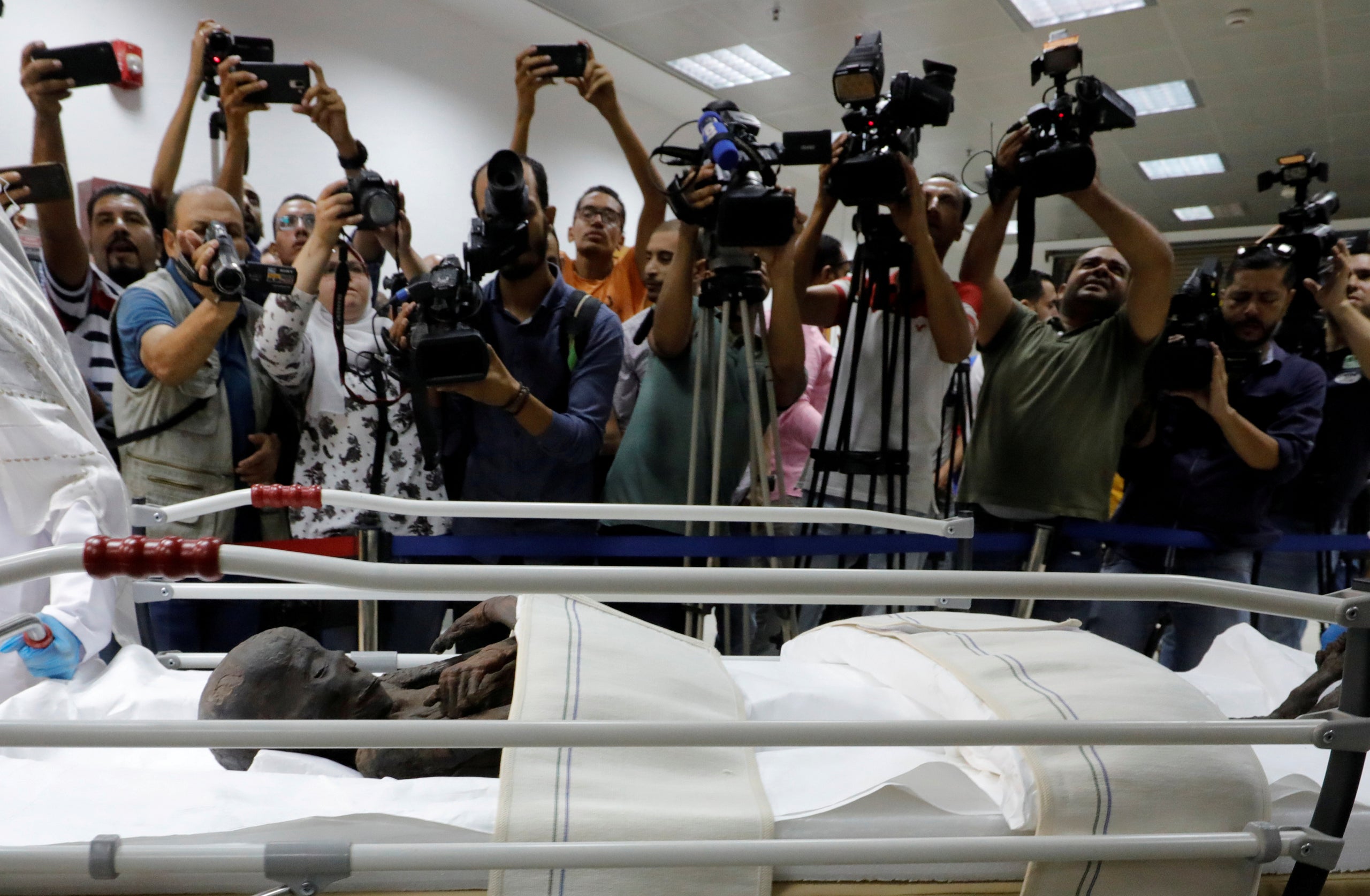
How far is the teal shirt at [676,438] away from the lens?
2189mm

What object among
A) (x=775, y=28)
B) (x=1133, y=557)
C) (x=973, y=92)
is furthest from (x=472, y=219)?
(x=973, y=92)

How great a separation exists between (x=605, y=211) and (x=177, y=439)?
61.2 inches

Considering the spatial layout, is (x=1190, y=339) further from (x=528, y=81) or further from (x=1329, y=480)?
(x=528, y=81)

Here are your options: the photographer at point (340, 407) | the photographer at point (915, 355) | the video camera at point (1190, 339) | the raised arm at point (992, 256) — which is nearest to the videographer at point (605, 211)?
the photographer at point (915, 355)

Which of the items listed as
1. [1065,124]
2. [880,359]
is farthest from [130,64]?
[1065,124]

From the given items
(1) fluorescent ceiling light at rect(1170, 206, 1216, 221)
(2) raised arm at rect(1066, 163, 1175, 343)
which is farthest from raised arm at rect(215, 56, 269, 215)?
(1) fluorescent ceiling light at rect(1170, 206, 1216, 221)

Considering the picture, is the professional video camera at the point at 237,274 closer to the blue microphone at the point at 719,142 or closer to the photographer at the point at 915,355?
the blue microphone at the point at 719,142

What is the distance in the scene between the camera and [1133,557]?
95.1 inches

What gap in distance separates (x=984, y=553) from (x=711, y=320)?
3.00ft

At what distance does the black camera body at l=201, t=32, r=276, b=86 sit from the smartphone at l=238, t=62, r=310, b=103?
0.50 ft

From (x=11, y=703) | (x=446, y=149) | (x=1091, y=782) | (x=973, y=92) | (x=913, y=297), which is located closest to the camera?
(x=1091, y=782)

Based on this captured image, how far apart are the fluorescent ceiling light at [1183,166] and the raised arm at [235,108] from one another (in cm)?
708

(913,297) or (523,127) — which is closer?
(913,297)

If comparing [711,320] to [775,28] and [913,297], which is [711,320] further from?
[775,28]
